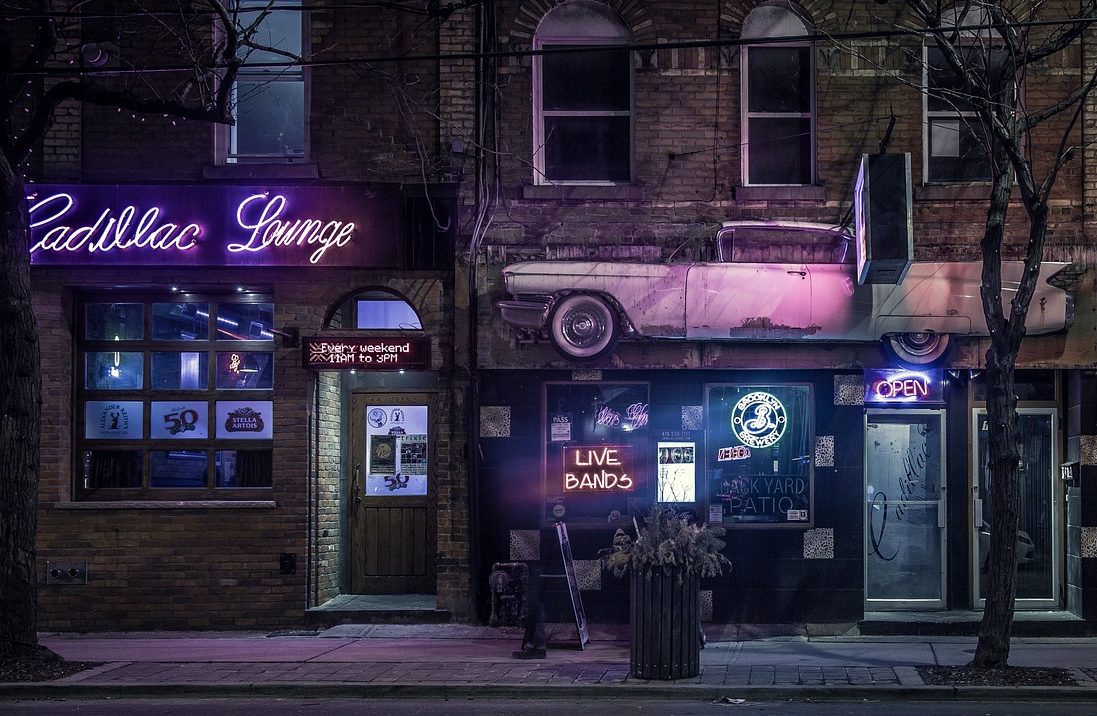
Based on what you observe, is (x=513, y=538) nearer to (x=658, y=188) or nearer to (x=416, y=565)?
(x=416, y=565)

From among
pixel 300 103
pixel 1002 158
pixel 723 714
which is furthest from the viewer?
pixel 300 103

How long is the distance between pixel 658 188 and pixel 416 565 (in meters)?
5.28

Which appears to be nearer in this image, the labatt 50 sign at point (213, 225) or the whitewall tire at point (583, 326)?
the whitewall tire at point (583, 326)

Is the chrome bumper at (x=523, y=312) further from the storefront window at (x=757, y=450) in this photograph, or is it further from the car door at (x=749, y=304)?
the storefront window at (x=757, y=450)

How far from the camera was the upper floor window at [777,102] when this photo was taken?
13211 mm

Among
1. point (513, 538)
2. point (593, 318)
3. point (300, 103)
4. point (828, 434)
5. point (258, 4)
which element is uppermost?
point (258, 4)

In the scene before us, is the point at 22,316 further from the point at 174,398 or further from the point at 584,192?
the point at 584,192

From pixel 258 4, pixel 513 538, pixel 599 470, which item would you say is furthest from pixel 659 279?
pixel 258 4

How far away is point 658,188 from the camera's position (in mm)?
13008

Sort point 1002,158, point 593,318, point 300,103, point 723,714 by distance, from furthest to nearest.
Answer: point 300,103
point 593,318
point 1002,158
point 723,714

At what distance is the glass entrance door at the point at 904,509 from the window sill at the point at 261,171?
6.80 metres

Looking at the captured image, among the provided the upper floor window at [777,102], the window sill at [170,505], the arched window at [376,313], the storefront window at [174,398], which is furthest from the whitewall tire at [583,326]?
the window sill at [170,505]

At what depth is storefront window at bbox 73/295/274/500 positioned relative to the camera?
43.8ft

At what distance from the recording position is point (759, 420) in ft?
42.6
